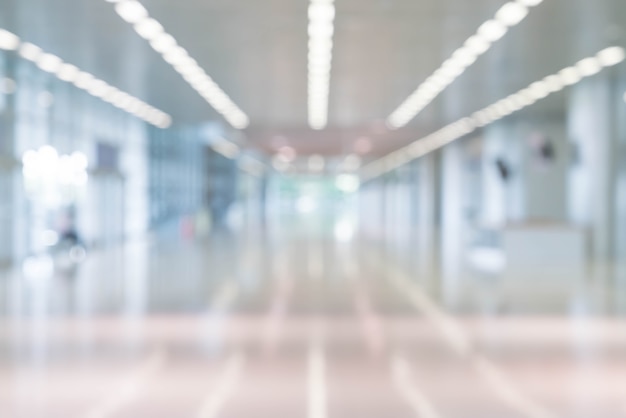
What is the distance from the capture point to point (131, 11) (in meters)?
15.5

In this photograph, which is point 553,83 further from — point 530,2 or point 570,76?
point 530,2

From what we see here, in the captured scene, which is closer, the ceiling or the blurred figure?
the ceiling

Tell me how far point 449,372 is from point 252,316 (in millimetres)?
4808

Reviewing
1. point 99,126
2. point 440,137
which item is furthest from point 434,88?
point 440,137

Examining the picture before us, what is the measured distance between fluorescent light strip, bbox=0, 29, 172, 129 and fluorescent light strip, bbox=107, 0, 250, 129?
2270 mm

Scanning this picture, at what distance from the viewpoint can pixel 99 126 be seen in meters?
33.9

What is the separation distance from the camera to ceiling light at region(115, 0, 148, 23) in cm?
1482

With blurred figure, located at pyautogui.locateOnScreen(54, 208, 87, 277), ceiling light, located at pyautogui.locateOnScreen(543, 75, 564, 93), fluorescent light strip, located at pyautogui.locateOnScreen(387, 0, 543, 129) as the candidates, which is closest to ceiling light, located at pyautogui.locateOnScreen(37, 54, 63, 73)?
blurred figure, located at pyautogui.locateOnScreen(54, 208, 87, 277)

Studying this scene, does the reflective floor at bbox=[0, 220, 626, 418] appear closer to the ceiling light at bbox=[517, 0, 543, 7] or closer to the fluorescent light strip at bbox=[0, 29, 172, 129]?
the ceiling light at bbox=[517, 0, 543, 7]

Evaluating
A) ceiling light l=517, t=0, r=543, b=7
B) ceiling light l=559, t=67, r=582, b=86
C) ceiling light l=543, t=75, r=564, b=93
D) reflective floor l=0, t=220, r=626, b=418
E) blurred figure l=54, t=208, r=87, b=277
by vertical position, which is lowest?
reflective floor l=0, t=220, r=626, b=418

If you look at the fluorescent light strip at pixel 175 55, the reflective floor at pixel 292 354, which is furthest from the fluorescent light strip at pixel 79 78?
the reflective floor at pixel 292 354

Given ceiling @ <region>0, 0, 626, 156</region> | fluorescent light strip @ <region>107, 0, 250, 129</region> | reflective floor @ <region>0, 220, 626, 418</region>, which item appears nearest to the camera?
reflective floor @ <region>0, 220, 626, 418</region>

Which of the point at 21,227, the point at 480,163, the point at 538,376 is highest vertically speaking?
the point at 480,163

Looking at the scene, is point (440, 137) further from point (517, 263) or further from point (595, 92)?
point (517, 263)
